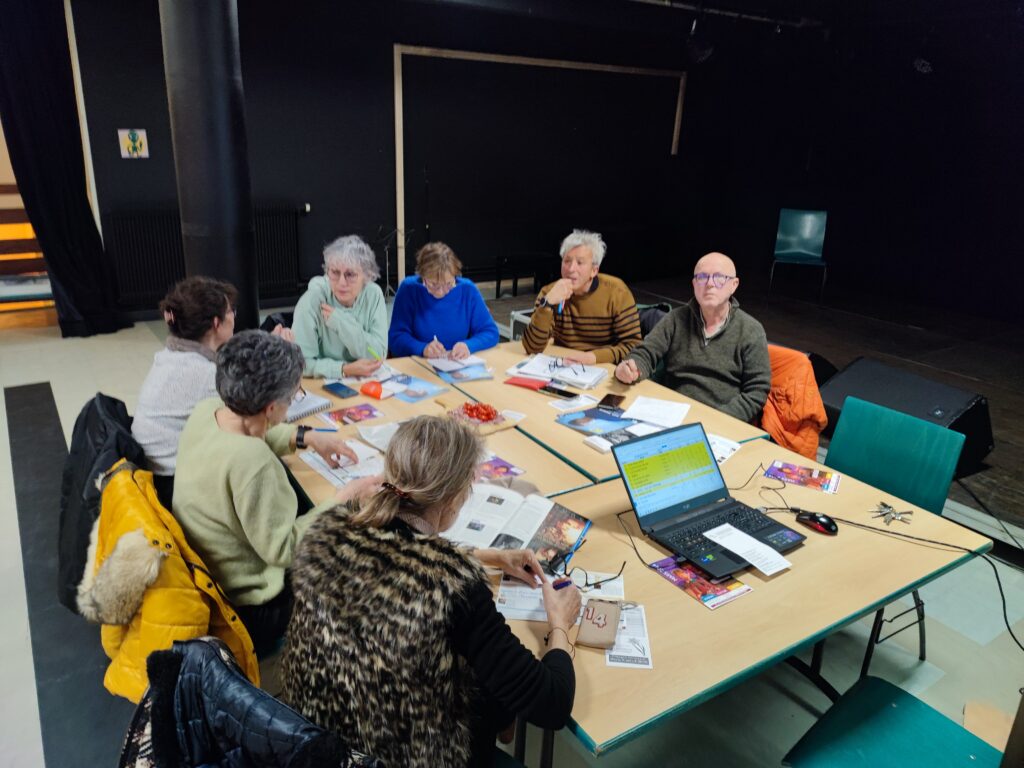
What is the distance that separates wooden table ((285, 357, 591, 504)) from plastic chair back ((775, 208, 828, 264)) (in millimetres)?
6211

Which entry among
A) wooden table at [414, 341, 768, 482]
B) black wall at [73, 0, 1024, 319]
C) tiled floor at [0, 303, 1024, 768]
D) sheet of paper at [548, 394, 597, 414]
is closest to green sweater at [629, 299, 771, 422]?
wooden table at [414, 341, 768, 482]

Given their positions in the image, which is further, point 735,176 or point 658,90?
point 735,176

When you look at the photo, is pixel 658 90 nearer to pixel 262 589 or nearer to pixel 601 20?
pixel 601 20

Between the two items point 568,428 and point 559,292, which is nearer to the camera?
point 568,428

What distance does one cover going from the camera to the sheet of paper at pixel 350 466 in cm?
220

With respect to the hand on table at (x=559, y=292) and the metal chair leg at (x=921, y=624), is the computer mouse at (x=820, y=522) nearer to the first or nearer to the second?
the metal chair leg at (x=921, y=624)

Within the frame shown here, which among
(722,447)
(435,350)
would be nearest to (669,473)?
(722,447)

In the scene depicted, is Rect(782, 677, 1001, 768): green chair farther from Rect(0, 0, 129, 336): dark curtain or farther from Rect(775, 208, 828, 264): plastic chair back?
Rect(775, 208, 828, 264): plastic chair back

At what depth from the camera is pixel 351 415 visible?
2670mm

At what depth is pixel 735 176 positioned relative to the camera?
9.88m

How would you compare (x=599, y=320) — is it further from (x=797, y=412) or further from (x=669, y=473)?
(x=669, y=473)

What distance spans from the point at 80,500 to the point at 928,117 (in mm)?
9027

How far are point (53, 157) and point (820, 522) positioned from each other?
20.8 feet

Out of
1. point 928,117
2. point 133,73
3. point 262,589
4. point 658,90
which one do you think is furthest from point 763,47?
point 262,589
